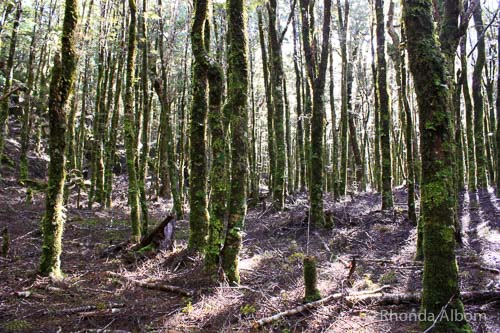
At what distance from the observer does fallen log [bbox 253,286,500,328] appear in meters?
5.04

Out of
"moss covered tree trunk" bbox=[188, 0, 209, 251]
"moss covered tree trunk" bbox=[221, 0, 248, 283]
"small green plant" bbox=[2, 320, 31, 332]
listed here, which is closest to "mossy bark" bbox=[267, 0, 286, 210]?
"moss covered tree trunk" bbox=[188, 0, 209, 251]

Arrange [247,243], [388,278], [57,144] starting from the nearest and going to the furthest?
[388,278], [57,144], [247,243]

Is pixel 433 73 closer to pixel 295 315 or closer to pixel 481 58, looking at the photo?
pixel 295 315

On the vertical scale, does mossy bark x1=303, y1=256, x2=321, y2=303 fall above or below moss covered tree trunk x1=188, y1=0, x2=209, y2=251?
below

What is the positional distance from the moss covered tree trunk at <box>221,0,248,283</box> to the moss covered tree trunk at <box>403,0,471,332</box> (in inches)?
122

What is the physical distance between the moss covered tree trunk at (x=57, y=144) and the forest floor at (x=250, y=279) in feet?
1.56

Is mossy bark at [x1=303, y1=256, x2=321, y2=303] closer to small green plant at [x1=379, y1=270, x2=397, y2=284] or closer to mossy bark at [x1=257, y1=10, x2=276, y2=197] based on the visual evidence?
small green plant at [x1=379, y1=270, x2=397, y2=284]

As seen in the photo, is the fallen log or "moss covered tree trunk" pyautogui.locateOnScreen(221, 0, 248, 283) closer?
the fallen log

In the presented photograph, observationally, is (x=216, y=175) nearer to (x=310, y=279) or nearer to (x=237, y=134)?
(x=237, y=134)

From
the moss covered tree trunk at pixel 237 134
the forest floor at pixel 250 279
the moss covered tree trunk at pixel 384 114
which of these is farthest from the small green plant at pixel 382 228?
the moss covered tree trunk at pixel 237 134

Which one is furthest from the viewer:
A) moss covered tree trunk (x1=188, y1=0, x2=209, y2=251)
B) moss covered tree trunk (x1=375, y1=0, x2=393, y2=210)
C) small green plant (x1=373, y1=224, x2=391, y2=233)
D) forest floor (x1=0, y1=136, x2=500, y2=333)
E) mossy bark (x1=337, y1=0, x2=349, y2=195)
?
mossy bark (x1=337, y1=0, x2=349, y2=195)

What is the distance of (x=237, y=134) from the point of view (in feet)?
21.9

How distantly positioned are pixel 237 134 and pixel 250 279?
2657mm

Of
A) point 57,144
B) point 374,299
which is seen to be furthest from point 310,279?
point 57,144
